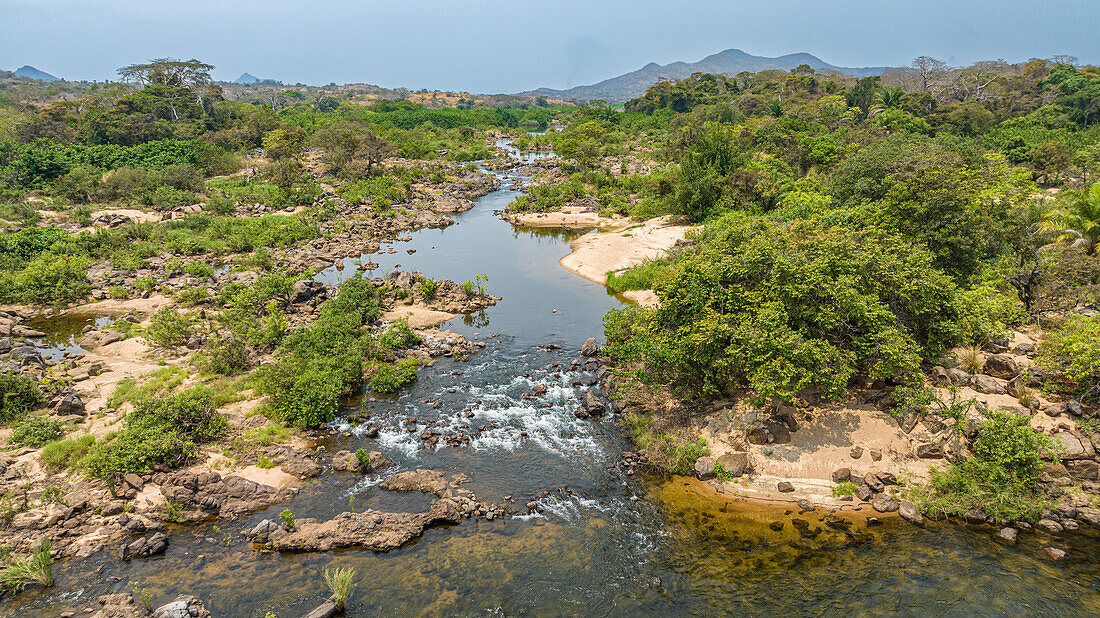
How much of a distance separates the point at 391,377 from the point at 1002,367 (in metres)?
21.2

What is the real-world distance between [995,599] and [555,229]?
39637 millimetres

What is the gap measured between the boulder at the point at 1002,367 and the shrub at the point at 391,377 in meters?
20.5

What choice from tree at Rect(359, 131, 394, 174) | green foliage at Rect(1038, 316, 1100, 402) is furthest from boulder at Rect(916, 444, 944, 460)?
tree at Rect(359, 131, 394, 174)

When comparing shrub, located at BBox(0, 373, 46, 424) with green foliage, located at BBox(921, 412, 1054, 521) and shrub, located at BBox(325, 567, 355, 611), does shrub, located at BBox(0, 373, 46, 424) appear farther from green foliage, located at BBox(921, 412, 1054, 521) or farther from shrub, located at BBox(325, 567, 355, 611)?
green foliage, located at BBox(921, 412, 1054, 521)

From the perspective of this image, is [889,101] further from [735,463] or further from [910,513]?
[735,463]

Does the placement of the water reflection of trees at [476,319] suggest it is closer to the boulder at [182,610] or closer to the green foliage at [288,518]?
the green foliage at [288,518]

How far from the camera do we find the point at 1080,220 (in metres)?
21.8

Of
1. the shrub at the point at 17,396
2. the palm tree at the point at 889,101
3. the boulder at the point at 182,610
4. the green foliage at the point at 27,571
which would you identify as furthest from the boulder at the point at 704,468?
the palm tree at the point at 889,101

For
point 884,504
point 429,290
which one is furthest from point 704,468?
point 429,290

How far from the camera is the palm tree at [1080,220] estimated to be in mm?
21422

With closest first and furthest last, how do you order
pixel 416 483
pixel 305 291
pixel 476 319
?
1. pixel 416 483
2. pixel 305 291
3. pixel 476 319

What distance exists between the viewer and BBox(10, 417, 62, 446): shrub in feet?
50.9

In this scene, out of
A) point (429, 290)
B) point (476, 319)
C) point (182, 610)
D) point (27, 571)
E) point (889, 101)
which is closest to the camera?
point (182, 610)

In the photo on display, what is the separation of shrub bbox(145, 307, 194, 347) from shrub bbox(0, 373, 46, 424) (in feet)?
16.3
